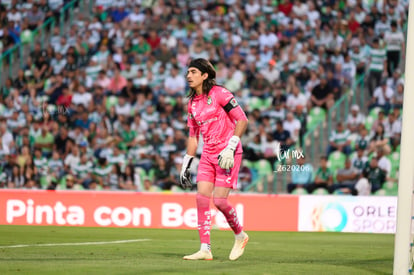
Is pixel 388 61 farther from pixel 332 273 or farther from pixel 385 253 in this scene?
pixel 332 273

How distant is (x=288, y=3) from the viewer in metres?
24.9

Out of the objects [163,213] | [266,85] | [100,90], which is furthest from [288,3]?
[163,213]

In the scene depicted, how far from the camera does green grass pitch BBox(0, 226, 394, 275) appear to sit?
8914 millimetres

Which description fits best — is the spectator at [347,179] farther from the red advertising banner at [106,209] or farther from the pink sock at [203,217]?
the pink sock at [203,217]

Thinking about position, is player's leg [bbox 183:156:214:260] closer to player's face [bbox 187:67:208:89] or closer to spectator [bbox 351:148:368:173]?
player's face [bbox 187:67:208:89]

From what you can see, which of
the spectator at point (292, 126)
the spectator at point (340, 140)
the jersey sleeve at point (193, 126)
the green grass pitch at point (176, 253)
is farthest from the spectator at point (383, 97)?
the jersey sleeve at point (193, 126)

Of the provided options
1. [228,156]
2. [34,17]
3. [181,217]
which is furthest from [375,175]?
[34,17]

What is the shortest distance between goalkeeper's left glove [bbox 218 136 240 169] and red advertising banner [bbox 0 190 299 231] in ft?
28.8

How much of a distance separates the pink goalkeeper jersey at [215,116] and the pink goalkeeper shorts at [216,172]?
97 millimetres

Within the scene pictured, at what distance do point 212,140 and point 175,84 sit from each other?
12.8 meters

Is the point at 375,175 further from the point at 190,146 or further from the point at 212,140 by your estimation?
the point at 212,140

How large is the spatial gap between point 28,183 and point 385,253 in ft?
34.2

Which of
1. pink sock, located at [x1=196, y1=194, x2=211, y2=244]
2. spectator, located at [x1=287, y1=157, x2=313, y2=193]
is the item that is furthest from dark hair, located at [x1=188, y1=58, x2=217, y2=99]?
spectator, located at [x1=287, y1=157, x2=313, y2=193]

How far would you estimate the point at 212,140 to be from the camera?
33.3 feet
